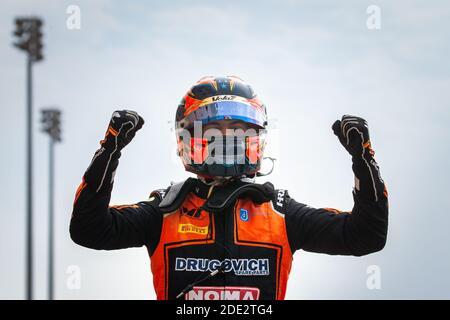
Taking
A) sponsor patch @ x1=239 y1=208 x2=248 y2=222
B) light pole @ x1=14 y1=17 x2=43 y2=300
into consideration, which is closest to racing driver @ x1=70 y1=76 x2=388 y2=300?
sponsor patch @ x1=239 y1=208 x2=248 y2=222

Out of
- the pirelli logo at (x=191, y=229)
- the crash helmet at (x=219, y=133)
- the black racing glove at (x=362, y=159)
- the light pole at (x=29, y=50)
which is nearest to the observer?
the black racing glove at (x=362, y=159)

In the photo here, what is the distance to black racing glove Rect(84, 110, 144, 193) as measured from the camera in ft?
18.1

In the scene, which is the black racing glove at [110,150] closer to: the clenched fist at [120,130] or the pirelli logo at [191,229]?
the clenched fist at [120,130]

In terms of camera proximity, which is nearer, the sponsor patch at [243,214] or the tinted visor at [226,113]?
the sponsor patch at [243,214]

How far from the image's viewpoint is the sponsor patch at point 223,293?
18.1 ft

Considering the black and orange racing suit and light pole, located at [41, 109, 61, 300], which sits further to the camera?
light pole, located at [41, 109, 61, 300]

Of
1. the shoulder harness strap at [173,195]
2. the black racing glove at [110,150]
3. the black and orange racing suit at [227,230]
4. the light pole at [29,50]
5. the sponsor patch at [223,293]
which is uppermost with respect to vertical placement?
the light pole at [29,50]

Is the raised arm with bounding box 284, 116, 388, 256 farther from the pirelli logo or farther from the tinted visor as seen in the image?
the tinted visor

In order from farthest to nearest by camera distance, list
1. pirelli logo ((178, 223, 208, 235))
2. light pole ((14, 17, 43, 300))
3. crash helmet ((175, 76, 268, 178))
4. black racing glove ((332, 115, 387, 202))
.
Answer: light pole ((14, 17, 43, 300)), crash helmet ((175, 76, 268, 178)), pirelli logo ((178, 223, 208, 235)), black racing glove ((332, 115, 387, 202))

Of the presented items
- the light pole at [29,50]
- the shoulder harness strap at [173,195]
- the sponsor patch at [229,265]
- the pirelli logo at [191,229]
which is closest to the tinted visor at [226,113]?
the shoulder harness strap at [173,195]

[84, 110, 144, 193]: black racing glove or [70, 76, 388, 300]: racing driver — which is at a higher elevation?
[84, 110, 144, 193]: black racing glove

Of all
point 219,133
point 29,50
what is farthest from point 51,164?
point 219,133

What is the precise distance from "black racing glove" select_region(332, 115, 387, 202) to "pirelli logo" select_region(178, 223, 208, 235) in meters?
1.03

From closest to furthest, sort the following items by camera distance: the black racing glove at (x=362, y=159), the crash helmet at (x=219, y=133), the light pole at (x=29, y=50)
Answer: the black racing glove at (x=362, y=159) → the crash helmet at (x=219, y=133) → the light pole at (x=29, y=50)
